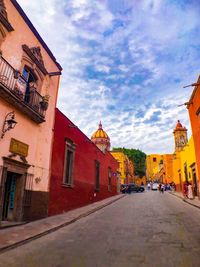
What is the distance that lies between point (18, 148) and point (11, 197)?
1.91m

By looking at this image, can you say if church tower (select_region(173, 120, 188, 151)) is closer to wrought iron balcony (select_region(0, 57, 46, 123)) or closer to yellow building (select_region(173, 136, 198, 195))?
yellow building (select_region(173, 136, 198, 195))

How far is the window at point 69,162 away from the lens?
12844mm

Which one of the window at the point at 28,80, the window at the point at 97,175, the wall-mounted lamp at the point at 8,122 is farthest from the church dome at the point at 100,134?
the wall-mounted lamp at the point at 8,122

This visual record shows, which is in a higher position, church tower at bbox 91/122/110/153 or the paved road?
church tower at bbox 91/122/110/153

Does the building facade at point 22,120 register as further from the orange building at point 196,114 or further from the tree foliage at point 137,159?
the tree foliage at point 137,159

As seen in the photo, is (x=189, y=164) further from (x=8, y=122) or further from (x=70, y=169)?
(x=8, y=122)

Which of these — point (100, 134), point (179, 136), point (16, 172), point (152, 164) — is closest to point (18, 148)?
point (16, 172)

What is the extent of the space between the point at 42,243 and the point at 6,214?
10.7 feet

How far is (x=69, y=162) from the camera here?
1347 cm

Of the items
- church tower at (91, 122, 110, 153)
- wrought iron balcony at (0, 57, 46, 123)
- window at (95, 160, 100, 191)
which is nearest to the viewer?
wrought iron balcony at (0, 57, 46, 123)

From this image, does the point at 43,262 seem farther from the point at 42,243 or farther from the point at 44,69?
the point at 44,69

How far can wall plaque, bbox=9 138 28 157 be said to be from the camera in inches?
321

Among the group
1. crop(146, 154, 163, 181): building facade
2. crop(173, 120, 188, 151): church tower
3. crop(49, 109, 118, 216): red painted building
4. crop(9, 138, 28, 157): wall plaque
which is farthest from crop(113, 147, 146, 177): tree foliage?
crop(9, 138, 28, 157): wall plaque

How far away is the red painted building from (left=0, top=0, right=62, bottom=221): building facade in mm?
814
